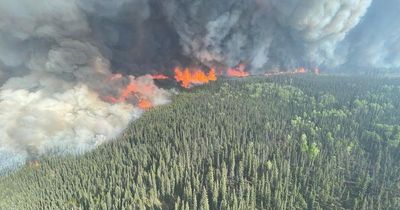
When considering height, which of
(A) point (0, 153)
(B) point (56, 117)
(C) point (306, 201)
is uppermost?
(B) point (56, 117)

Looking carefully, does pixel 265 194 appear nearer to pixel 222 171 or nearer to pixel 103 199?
pixel 222 171

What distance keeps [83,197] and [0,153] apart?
163 feet

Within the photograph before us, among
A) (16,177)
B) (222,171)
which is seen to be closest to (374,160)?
(222,171)

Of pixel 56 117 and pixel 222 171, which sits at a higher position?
pixel 56 117

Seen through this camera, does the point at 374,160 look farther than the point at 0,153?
Yes

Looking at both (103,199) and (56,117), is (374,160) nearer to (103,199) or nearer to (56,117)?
(103,199)

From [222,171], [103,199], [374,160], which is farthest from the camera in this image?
[374,160]

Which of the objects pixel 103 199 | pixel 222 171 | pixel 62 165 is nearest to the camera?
pixel 103 199

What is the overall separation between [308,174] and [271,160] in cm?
2066

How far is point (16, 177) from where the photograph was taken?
586 feet

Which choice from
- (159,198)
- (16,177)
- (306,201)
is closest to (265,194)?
(306,201)

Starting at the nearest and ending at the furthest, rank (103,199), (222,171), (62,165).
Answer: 1. (103,199)
2. (222,171)
3. (62,165)

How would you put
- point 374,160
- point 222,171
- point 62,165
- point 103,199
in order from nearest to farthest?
point 103,199
point 222,171
point 62,165
point 374,160

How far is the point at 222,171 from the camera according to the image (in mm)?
174000
